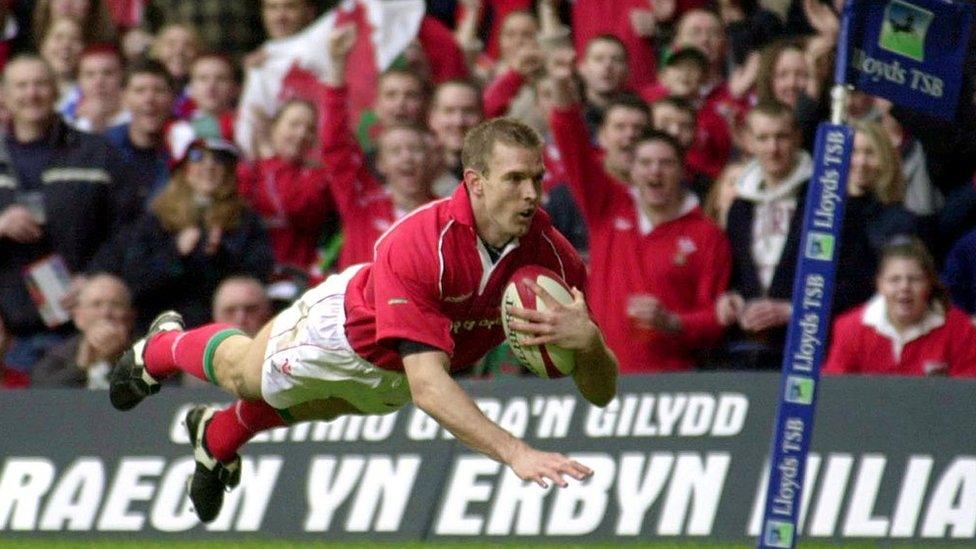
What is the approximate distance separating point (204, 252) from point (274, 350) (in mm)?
3778

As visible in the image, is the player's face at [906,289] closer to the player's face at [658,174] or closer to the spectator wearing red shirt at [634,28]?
the player's face at [658,174]

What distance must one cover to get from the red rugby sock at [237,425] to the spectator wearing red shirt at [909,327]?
340cm

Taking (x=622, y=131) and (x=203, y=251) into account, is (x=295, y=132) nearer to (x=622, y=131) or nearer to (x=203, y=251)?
(x=203, y=251)

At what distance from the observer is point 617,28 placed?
44.8ft

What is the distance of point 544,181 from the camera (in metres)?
12.3

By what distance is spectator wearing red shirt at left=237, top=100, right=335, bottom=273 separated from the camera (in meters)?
12.7

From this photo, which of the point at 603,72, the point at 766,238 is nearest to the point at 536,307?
the point at 766,238

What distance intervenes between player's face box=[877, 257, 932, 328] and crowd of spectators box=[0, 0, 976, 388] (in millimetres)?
16

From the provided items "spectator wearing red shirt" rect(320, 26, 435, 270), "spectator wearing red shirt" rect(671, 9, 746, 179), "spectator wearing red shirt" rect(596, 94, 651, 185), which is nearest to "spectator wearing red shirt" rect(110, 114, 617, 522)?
"spectator wearing red shirt" rect(320, 26, 435, 270)

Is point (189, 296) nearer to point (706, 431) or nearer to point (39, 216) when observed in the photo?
point (39, 216)

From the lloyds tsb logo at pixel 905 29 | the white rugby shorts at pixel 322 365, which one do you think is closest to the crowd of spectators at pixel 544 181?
the white rugby shorts at pixel 322 365

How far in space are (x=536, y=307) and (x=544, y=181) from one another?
15.2 ft

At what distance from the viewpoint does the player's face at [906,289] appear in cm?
1085

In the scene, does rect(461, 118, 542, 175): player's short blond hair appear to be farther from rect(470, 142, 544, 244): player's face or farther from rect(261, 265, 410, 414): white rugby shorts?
rect(261, 265, 410, 414): white rugby shorts
